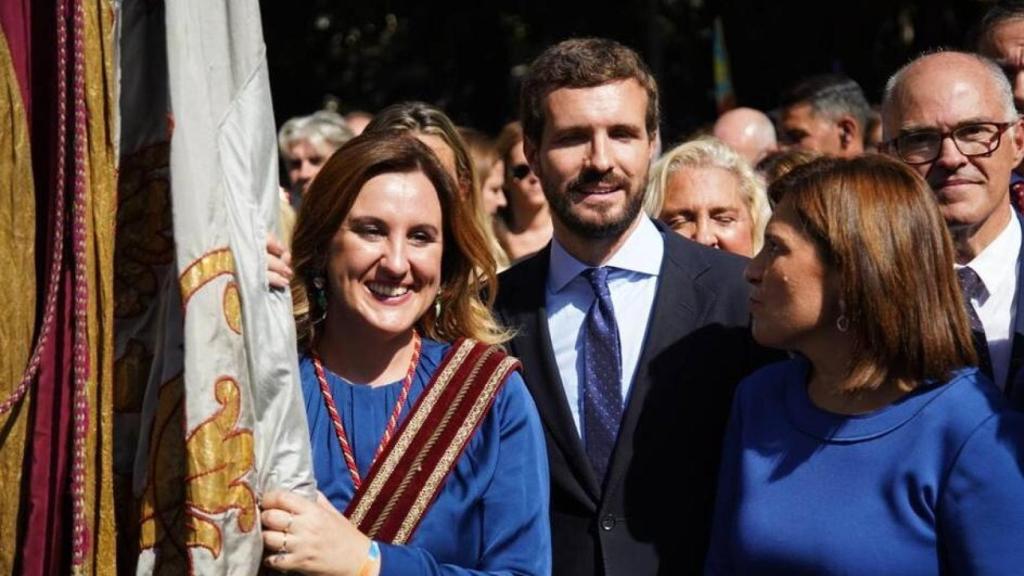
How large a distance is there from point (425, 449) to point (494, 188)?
441cm

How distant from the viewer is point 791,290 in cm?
344

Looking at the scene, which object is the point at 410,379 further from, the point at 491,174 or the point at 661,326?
the point at 491,174

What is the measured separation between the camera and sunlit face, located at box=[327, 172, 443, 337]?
11.5 ft

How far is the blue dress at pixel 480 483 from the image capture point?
332 cm

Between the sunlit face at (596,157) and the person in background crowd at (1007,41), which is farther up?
the person in background crowd at (1007,41)

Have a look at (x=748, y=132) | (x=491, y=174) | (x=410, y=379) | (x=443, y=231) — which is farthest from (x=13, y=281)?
(x=748, y=132)

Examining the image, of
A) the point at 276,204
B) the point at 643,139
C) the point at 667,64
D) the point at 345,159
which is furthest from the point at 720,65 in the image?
the point at 276,204

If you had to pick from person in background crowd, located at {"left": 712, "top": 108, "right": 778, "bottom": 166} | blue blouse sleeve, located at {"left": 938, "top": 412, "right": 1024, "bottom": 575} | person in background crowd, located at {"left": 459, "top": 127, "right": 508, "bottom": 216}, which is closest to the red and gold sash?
blue blouse sleeve, located at {"left": 938, "top": 412, "right": 1024, "bottom": 575}

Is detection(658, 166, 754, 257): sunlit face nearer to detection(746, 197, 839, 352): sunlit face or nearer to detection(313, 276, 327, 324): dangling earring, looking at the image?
detection(746, 197, 839, 352): sunlit face

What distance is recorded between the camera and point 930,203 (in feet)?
11.0

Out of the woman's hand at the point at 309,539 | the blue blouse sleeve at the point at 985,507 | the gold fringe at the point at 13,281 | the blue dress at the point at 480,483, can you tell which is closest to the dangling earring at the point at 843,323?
the blue blouse sleeve at the point at 985,507

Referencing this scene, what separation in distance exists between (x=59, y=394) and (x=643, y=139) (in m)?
2.08

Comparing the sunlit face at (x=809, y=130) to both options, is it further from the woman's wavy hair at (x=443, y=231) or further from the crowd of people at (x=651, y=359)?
the woman's wavy hair at (x=443, y=231)

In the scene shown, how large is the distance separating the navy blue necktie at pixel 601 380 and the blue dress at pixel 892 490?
0.58m
